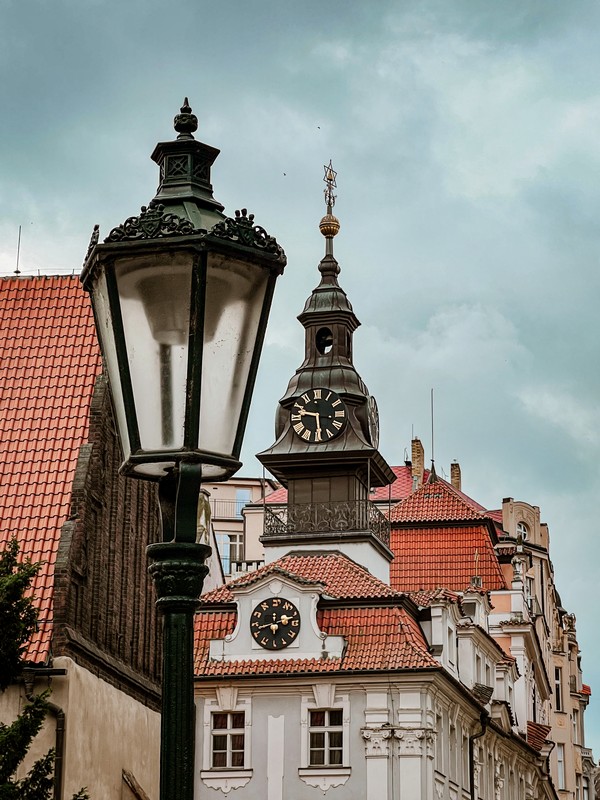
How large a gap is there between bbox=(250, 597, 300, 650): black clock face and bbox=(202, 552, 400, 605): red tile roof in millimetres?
779

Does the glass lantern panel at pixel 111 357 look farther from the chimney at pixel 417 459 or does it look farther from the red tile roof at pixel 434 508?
the chimney at pixel 417 459

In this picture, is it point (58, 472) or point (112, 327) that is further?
point (58, 472)

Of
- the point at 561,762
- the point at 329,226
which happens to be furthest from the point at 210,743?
the point at 561,762

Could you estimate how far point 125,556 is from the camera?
25156 millimetres

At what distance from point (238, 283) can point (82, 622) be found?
17.9m

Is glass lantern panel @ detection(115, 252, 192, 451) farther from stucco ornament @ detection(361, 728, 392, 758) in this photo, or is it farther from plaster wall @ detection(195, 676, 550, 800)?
stucco ornament @ detection(361, 728, 392, 758)

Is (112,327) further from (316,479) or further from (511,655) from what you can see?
(511,655)

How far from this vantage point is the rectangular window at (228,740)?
3825 centimetres

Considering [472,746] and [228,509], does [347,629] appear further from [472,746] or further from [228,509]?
[228,509]

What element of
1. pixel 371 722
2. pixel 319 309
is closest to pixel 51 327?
pixel 371 722

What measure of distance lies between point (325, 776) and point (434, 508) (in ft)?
58.1

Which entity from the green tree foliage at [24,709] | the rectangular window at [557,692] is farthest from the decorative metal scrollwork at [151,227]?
the rectangular window at [557,692]

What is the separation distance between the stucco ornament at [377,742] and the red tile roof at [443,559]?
14386 millimetres

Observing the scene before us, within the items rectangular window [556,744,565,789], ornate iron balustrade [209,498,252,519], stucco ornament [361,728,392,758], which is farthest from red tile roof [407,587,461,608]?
ornate iron balustrade [209,498,252,519]
